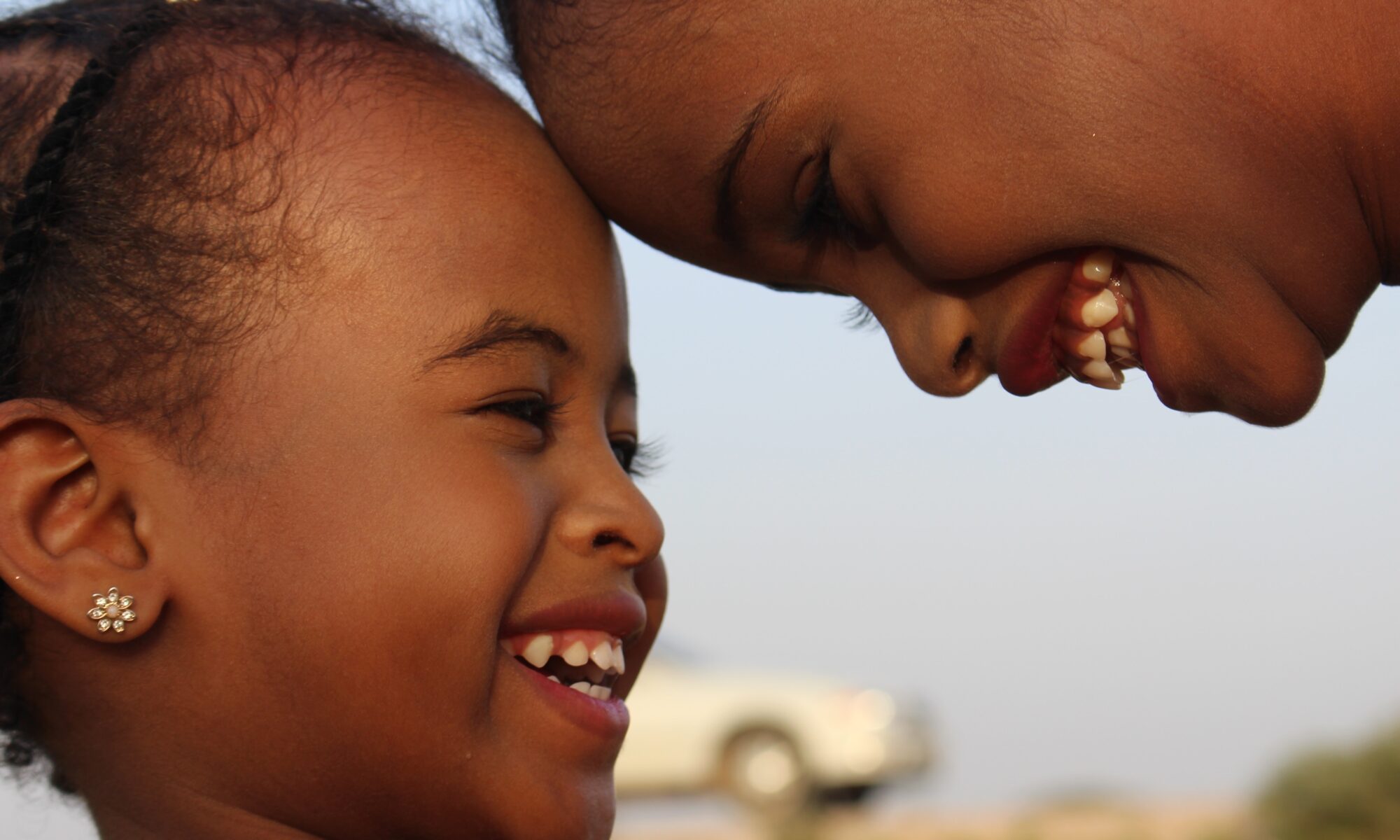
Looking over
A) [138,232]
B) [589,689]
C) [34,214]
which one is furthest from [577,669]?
[34,214]

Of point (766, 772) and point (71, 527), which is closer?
point (71, 527)

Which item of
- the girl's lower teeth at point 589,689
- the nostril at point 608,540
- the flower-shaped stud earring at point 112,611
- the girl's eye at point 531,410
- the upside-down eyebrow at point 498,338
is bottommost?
the flower-shaped stud earring at point 112,611

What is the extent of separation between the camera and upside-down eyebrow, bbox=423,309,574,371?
1787 millimetres

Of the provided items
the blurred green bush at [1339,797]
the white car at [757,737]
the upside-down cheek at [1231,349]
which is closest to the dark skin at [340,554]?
the upside-down cheek at [1231,349]

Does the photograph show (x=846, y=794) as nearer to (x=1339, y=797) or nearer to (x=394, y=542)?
(x=1339, y=797)

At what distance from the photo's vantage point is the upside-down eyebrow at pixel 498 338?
179cm

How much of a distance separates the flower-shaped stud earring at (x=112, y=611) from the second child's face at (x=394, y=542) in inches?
1.9

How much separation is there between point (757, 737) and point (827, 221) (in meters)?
10.2

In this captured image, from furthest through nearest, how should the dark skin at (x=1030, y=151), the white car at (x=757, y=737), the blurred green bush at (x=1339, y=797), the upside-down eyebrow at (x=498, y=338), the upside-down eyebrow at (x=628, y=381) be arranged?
the white car at (x=757, y=737), the blurred green bush at (x=1339, y=797), the upside-down eyebrow at (x=628, y=381), the upside-down eyebrow at (x=498, y=338), the dark skin at (x=1030, y=151)

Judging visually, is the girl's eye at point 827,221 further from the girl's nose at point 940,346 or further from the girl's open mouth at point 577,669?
the girl's open mouth at point 577,669

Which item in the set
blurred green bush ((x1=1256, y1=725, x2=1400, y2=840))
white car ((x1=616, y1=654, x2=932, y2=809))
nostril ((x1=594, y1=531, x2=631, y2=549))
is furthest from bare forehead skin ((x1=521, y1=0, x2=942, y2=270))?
white car ((x1=616, y1=654, x2=932, y2=809))

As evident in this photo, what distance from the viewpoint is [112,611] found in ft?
5.68

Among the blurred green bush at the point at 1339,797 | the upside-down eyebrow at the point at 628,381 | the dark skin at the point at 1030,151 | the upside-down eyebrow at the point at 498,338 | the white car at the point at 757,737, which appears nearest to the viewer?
the dark skin at the point at 1030,151

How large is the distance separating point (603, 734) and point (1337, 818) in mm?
8928
